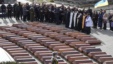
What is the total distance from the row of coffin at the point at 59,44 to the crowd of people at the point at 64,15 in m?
1.47

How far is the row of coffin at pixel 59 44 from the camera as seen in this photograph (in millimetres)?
18281

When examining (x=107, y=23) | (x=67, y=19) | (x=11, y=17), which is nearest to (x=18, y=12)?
(x=11, y=17)

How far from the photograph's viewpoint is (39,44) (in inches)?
825

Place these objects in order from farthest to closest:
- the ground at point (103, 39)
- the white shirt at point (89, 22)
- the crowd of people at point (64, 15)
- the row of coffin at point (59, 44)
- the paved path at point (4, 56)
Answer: the crowd of people at point (64, 15) → the white shirt at point (89, 22) → the ground at point (103, 39) → the row of coffin at point (59, 44) → the paved path at point (4, 56)

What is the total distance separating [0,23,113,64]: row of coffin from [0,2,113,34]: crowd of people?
1468mm

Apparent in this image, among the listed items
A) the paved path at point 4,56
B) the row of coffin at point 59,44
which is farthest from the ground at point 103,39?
the row of coffin at point 59,44

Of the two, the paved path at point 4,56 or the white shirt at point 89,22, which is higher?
the white shirt at point 89,22

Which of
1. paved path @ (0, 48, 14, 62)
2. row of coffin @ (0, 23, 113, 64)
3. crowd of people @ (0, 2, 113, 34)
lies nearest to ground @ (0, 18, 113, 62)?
paved path @ (0, 48, 14, 62)

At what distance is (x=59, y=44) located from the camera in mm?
20688

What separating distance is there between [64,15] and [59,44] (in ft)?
20.7

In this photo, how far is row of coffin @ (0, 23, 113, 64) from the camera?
1828 centimetres

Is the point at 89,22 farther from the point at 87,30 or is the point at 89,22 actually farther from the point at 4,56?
the point at 4,56

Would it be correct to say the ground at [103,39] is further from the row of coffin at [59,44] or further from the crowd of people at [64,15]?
the row of coffin at [59,44]

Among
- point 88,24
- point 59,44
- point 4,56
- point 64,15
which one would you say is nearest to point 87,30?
point 88,24
